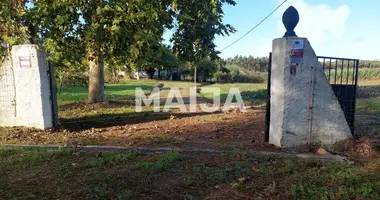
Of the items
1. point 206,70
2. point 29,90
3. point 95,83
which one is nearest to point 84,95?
point 95,83

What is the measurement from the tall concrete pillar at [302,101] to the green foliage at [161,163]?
2.00m

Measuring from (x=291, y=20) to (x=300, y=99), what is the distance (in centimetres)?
138

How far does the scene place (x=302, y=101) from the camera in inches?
215

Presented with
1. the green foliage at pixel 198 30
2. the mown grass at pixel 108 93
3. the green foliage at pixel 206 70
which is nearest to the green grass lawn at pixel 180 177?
the green foliage at pixel 198 30

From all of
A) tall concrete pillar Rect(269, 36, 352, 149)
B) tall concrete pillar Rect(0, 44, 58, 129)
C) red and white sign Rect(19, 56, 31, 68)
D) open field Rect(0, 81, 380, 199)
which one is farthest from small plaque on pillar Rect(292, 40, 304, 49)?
red and white sign Rect(19, 56, 31, 68)

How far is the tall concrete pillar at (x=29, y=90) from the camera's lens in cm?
724

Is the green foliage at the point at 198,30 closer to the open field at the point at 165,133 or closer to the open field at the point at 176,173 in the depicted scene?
the open field at the point at 165,133

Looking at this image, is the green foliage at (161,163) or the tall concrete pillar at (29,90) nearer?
the green foliage at (161,163)

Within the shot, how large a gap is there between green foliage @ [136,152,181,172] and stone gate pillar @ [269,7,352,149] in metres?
2.00

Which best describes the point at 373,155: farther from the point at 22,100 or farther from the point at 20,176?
the point at 22,100

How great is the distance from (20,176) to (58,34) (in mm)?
4198

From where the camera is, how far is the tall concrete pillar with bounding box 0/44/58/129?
7242 millimetres

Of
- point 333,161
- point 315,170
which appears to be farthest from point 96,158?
point 333,161

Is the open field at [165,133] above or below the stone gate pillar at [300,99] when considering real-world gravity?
below
